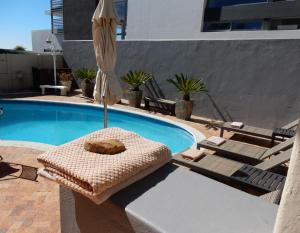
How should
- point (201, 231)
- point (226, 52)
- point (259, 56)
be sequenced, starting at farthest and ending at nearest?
point (226, 52) → point (259, 56) → point (201, 231)

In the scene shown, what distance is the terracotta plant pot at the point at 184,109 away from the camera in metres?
9.97

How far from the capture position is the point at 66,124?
10.9 metres

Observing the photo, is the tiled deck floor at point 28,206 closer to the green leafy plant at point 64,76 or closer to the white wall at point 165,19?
the green leafy plant at point 64,76

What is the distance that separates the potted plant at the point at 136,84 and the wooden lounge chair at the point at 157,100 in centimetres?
38

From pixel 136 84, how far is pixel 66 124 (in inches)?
152

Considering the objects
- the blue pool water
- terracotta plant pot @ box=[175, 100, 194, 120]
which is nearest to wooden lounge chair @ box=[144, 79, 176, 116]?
terracotta plant pot @ box=[175, 100, 194, 120]

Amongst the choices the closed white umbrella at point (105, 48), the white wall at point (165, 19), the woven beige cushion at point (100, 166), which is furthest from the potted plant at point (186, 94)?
the woven beige cushion at point (100, 166)

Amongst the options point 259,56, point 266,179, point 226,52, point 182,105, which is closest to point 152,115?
point 182,105

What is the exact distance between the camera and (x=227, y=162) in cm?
498

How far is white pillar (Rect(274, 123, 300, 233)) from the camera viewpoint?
36.9 inches

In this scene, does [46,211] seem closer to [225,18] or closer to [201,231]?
[201,231]

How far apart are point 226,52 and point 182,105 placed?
9.26ft

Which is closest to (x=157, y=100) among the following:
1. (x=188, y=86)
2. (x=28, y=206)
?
(x=188, y=86)

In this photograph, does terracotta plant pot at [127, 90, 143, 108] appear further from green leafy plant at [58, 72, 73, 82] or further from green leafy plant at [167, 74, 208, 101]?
green leafy plant at [58, 72, 73, 82]
